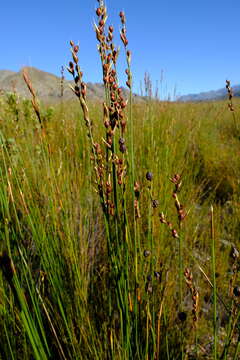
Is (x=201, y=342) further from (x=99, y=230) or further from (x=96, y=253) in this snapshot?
(x=99, y=230)

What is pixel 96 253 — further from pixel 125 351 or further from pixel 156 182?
pixel 125 351

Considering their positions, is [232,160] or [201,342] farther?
[232,160]

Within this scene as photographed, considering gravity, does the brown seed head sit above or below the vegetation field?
above

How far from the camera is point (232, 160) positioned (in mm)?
2926

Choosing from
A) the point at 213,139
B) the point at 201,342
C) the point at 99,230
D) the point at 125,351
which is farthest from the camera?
the point at 213,139

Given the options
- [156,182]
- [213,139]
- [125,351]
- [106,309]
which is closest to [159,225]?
[156,182]

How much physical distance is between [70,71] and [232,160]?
103 inches

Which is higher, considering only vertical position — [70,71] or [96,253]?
[70,71]

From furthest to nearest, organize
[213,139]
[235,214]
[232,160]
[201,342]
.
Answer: [213,139]
[232,160]
[235,214]
[201,342]

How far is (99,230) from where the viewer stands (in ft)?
5.37

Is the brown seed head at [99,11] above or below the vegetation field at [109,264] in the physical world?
above

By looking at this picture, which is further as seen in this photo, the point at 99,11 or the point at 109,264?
the point at 109,264

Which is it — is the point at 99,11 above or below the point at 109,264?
above

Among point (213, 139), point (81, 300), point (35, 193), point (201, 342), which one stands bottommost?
point (201, 342)
